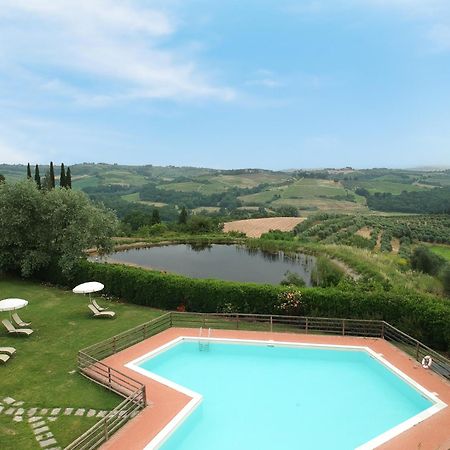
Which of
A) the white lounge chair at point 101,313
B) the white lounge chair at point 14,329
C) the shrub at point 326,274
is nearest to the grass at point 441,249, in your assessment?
the shrub at point 326,274

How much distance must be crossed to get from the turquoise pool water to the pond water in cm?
1282

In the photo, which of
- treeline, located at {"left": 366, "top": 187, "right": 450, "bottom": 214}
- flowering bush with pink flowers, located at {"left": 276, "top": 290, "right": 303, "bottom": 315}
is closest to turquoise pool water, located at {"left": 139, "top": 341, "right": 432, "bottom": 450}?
flowering bush with pink flowers, located at {"left": 276, "top": 290, "right": 303, "bottom": 315}

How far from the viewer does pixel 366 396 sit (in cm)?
1427

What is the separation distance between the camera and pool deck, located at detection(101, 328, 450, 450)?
1071 cm

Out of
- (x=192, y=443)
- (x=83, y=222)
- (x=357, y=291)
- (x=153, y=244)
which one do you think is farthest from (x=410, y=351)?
(x=153, y=244)

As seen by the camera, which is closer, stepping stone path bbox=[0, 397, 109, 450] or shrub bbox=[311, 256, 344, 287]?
stepping stone path bbox=[0, 397, 109, 450]

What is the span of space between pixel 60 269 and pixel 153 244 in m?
17.0

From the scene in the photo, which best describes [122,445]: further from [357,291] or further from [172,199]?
[172,199]

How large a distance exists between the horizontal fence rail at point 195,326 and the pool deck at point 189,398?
368mm

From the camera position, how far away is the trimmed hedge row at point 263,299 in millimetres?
17344

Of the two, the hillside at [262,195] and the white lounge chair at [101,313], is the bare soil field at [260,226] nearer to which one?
the hillside at [262,195]

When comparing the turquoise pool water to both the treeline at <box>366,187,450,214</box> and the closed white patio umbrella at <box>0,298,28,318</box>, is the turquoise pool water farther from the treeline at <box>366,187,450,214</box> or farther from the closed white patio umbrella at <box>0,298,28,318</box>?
the treeline at <box>366,187,450,214</box>

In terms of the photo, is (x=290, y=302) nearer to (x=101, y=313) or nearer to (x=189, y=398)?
(x=189, y=398)

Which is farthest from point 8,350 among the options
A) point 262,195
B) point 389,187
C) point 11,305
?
point 389,187
